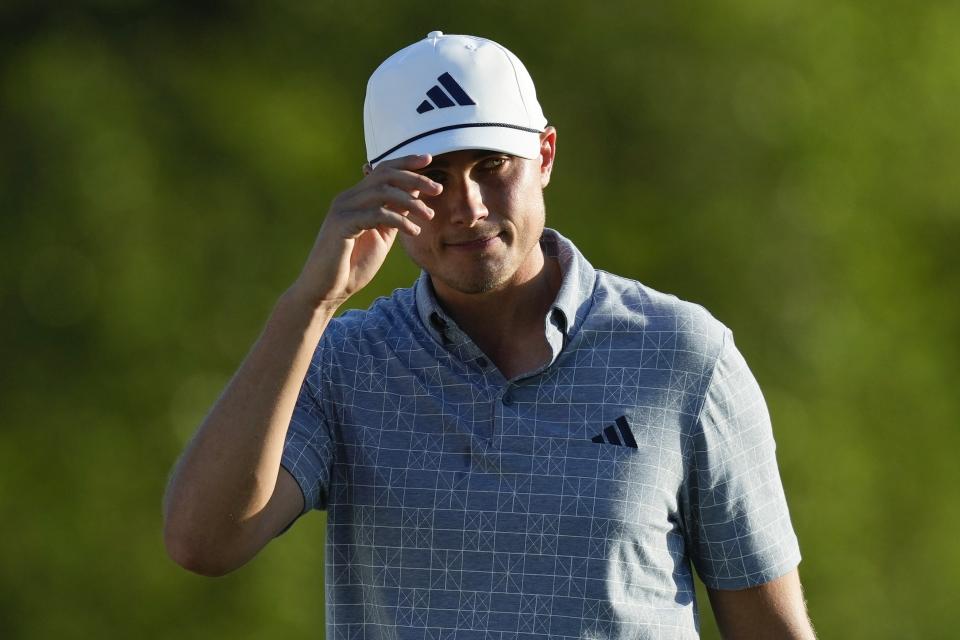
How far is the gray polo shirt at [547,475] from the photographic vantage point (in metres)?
2.22

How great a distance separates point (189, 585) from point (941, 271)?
9.11 ft

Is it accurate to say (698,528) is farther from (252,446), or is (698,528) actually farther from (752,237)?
(752,237)

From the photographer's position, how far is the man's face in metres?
2.31

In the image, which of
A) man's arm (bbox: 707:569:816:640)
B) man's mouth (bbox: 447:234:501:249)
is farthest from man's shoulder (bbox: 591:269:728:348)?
man's arm (bbox: 707:569:816:640)

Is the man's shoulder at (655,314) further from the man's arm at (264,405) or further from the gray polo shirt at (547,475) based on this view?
the man's arm at (264,405)

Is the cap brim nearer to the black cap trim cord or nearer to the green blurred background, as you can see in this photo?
the black cap trim cord

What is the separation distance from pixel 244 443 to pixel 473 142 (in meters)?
0.64

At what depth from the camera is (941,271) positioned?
4688mm

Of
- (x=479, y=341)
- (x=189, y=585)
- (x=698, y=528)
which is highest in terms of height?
(x=479, y=341)

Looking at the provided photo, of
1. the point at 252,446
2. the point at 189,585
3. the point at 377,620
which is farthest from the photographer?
the point at 189,585

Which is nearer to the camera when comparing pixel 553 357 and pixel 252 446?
pixel 252 446

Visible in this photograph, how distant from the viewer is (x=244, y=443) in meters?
2.15

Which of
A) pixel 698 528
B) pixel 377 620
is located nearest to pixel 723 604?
pixel 698 528

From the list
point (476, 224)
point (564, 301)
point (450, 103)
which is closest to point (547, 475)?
point (564, 301)
